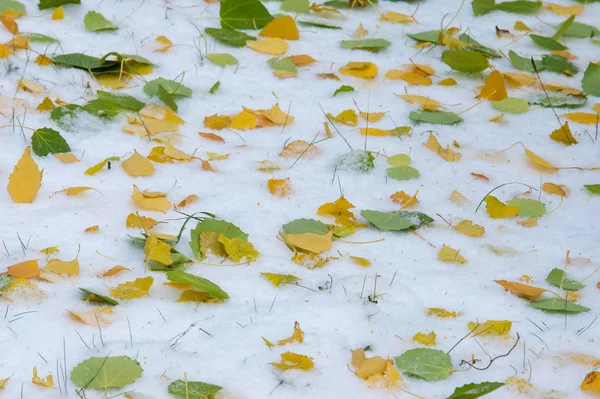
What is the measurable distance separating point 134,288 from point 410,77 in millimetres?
1642

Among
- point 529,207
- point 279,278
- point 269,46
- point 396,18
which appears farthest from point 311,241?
point 396,18

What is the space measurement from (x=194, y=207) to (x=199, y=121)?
0.57 meters

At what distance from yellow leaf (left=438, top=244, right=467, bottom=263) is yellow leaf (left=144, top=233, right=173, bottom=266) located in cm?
74

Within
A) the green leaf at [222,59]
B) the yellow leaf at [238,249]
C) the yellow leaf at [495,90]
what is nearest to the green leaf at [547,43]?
the yellow leaf at [495,90]

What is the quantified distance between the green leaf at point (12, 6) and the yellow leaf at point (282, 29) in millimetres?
1025

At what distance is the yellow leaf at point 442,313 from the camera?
1.77 m

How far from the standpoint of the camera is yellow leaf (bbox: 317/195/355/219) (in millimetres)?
2129

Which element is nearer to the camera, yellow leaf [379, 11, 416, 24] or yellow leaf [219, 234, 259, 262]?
yellow leaf [219, 234, 259, 262]

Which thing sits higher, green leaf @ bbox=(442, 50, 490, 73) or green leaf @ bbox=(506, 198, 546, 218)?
green leaf @ bbox=(442, 50, 490, 73)

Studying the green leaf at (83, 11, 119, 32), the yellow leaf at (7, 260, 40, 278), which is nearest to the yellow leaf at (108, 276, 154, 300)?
the yellow leaf at (7, 260, 40, 278)

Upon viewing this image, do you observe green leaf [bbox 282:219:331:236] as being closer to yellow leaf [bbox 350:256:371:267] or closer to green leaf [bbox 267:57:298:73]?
yellow leaf [bbox 350:256:371:267]

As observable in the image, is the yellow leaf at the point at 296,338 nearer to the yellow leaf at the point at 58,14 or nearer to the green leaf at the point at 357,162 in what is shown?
the green leaf at the point at 357,162

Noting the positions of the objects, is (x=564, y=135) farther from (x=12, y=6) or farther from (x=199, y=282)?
(x=12, y=6)

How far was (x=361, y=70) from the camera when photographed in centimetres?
298
